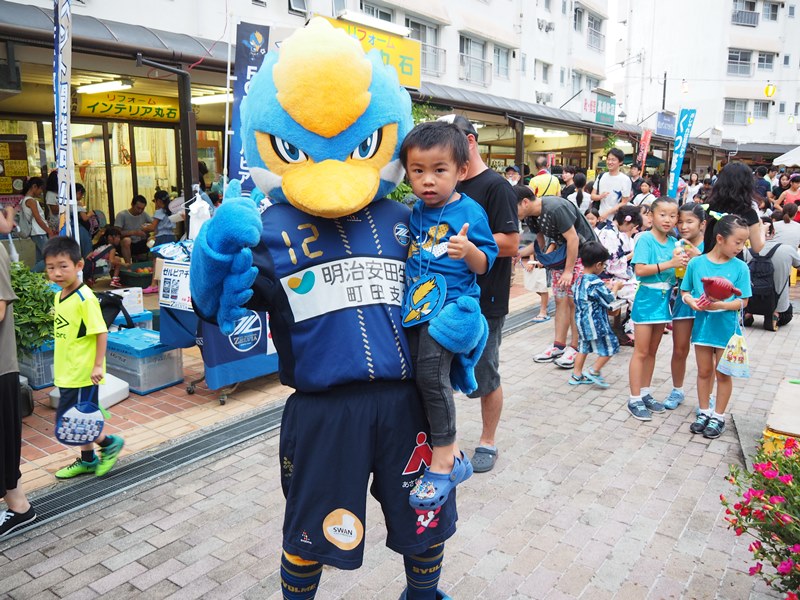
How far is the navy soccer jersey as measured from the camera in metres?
2.03

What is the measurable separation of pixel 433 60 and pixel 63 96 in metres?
14.4

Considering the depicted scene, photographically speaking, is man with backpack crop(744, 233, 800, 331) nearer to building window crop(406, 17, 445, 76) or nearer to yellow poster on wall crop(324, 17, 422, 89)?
yellow poster on wall crop(324, 17, 422, 89)

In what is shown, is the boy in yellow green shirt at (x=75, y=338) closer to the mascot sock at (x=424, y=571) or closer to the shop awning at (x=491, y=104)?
the mascot sock at (x=424, y=571)

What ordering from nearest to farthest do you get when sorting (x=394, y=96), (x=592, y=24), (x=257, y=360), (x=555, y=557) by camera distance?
(x=394, y=96)
(x=555, y=557)
(x=257, y=360)
(x=592, y=24)

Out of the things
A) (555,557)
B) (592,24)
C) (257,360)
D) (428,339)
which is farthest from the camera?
(592,24)

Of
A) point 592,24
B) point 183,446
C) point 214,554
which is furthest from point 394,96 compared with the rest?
point 592,24

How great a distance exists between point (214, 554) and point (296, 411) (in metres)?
1.53

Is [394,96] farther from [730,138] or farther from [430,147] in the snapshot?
[730,138]

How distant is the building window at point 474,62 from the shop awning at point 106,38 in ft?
38.2

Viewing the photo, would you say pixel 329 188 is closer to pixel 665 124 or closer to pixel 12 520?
pixel 12 520

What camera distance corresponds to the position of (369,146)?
214cm

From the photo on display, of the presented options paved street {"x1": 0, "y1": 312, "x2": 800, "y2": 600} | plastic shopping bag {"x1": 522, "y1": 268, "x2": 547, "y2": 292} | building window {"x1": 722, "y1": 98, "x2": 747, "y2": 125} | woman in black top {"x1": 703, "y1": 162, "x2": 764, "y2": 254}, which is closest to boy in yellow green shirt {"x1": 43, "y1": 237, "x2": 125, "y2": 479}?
paved street {"x1": 0, "y1": 312, "x2": 800, "y2": 600}

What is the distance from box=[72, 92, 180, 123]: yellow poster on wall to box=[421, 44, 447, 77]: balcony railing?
7.35m

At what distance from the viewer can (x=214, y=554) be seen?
318 cm
